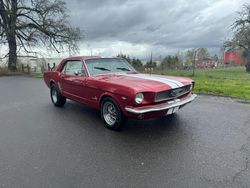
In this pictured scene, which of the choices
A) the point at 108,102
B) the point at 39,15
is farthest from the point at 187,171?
the point at 39,15

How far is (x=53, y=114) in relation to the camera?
6125mm

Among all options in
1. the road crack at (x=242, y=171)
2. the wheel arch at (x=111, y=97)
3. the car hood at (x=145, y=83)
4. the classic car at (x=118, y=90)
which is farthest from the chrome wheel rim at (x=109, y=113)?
the road crack at (x=242, y=171)

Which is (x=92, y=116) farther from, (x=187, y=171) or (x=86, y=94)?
(x=187, y=171)

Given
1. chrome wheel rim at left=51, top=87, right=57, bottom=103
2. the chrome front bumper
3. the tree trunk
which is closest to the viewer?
the chrome front bumper

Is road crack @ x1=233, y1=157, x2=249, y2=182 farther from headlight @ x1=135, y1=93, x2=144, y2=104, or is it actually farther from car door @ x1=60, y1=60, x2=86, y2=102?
car door @ x1=60, y1=60, x2=86, y2=102

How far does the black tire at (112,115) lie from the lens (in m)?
4.50

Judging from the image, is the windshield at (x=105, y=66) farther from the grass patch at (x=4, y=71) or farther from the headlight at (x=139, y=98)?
the grass patch at (x=4, y=71)

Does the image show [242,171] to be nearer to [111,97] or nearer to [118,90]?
[118,90]

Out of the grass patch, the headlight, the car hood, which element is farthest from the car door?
the grass patch

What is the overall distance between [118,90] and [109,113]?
752 millimetres

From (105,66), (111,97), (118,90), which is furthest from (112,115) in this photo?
(105,66)

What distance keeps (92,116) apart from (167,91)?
234 centimetres

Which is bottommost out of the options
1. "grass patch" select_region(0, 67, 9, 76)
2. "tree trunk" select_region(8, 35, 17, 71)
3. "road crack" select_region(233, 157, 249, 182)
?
"road crack" select_region(233, 157, 249, 182)

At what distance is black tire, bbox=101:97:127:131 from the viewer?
450cm
